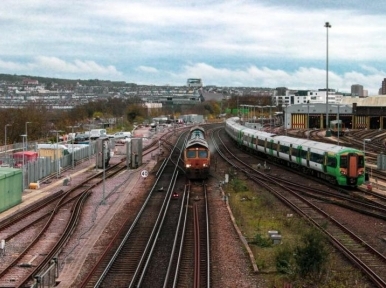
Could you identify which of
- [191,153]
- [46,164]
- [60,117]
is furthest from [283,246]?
[60,117]

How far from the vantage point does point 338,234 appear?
24.2m

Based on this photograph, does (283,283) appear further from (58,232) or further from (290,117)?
(290,117)

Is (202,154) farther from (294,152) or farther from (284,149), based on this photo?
(284,149)

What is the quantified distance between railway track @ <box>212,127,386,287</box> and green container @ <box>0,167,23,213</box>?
15290 mm

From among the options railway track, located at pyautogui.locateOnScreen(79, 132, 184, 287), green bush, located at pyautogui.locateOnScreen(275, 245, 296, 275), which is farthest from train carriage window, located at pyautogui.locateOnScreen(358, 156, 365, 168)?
green bush, located at pyautogui.locateOnScreen(275, 245, 296, 275)

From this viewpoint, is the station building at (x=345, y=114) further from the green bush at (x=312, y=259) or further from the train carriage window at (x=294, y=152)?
the green bush at (x=312, y=259)

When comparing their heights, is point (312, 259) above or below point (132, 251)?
above

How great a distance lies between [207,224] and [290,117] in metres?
99.1

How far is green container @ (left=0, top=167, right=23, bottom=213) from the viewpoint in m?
32.2

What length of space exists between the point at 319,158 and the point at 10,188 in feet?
67.0

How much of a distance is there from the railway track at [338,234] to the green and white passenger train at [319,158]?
9.46 ft

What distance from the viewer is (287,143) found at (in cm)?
4956

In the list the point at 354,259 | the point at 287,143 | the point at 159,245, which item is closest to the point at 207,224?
the point at 159,245

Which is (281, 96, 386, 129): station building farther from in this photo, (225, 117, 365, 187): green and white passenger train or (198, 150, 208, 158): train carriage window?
(198, 150, 208, 158): train carriage window
